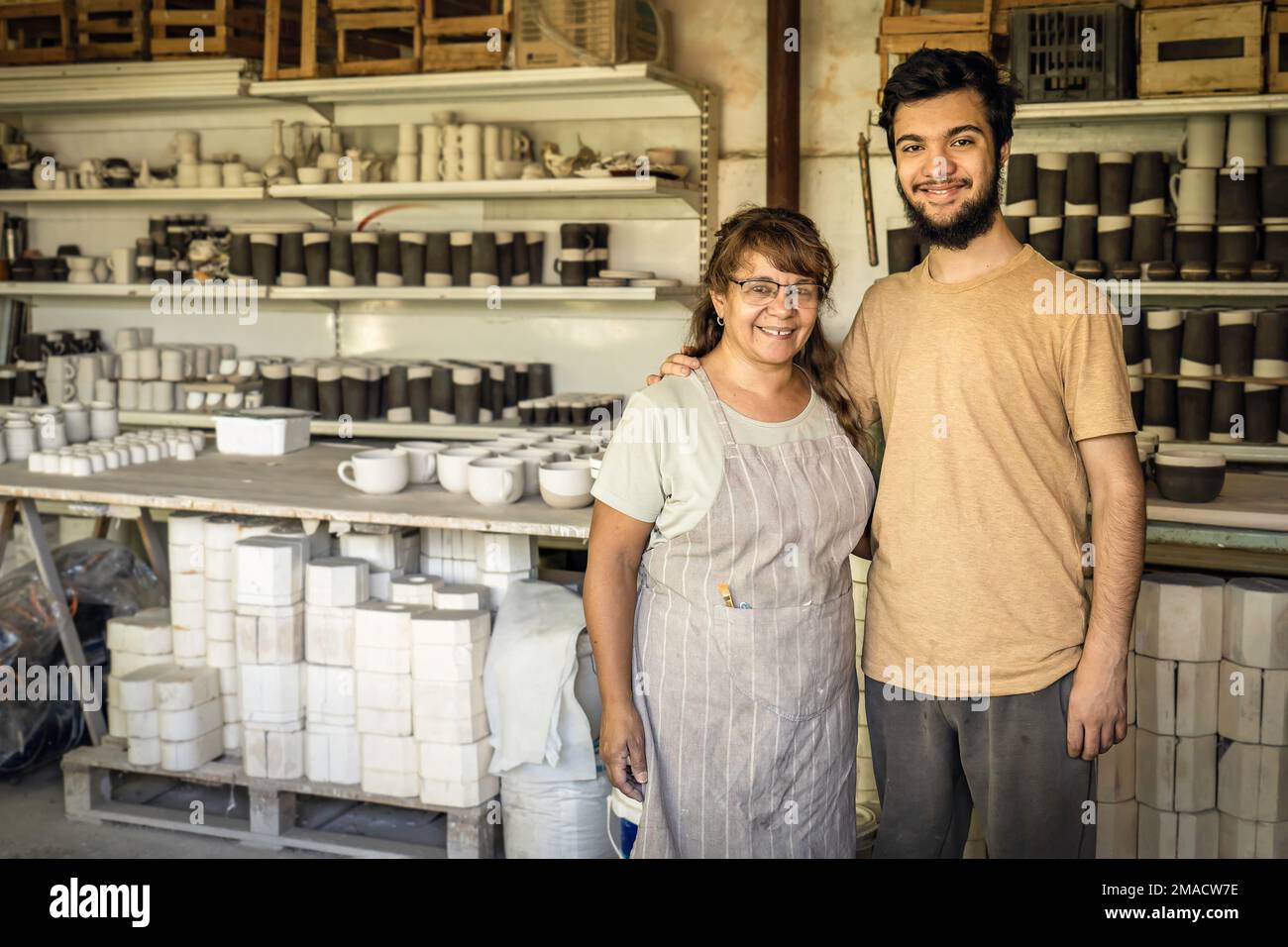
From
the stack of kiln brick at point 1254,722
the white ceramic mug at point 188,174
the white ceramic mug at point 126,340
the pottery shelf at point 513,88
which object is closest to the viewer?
the stack of kiln brick at point 1254,722

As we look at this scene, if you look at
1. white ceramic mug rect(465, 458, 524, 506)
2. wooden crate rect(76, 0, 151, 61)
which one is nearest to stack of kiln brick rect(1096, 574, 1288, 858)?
white ceramic mug rect(465, 458, 524, 506)

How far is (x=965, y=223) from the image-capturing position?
1.91m

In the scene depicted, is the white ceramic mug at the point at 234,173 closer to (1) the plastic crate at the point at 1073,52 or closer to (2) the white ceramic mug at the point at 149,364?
(2) the white ceramic mug at the point at 149,364

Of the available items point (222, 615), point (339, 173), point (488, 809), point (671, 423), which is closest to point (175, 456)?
point (222, 615)

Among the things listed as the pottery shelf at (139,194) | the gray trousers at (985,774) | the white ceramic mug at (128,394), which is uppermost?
the pottery shelf at (139,194)

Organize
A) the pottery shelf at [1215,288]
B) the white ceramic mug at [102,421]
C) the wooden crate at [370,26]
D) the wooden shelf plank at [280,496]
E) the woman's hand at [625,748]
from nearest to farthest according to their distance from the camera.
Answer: the woman's hand at [625,748] < the wooden shelf plank at [280,496] < the white ceramic mug at [102,421] < the pottery shelf at [1215,288] < the wooden crate at [370,26]

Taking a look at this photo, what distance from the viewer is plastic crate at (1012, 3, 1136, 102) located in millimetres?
4105

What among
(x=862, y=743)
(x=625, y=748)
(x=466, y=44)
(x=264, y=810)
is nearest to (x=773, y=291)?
(x=625, y=748)

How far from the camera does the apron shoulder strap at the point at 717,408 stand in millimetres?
1939

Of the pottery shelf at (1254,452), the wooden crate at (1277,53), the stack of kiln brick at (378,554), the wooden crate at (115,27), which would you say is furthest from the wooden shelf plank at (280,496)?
the wooden crate at (1277,53)

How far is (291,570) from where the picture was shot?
318 centimetres

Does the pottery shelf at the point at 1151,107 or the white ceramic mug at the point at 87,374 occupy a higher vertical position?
the pottery shelf at the point at 1151,107

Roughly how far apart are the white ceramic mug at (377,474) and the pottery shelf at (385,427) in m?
1.64
